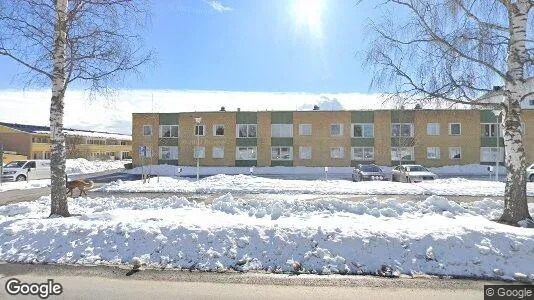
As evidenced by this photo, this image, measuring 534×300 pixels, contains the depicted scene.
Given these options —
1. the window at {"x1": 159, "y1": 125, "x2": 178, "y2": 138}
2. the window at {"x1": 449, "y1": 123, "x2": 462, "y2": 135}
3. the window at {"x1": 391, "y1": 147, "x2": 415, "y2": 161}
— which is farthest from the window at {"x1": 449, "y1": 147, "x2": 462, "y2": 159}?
the window at {"x1": 159, "y1": 125, "x2": 178, "y2": 138}

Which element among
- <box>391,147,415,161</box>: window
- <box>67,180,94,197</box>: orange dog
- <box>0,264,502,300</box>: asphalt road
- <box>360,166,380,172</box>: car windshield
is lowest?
<box>0,264,502,300</box>: asphalt road

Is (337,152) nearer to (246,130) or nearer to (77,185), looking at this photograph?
(246,130)

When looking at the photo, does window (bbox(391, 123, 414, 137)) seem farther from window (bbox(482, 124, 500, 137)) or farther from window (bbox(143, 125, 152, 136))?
window (bbox(143, 125, 152, 136))

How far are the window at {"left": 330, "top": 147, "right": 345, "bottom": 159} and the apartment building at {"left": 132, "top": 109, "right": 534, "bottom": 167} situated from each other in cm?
9

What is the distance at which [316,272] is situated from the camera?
20.1ft

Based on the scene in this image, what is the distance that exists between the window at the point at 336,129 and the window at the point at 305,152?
323cm

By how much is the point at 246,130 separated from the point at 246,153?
9.07 feet

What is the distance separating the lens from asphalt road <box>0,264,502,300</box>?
17.2ft

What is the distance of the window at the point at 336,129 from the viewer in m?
44.3

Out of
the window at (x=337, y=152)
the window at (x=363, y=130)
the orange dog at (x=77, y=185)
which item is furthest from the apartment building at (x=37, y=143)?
the orange dog at (x=77, y=185)

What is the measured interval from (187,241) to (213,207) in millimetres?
3692

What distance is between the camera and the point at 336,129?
146 feet

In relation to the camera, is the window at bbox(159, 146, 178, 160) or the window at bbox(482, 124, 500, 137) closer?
the window at bbox(482, 124, 500, 137)

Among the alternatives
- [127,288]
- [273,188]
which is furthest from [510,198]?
[273,188]
